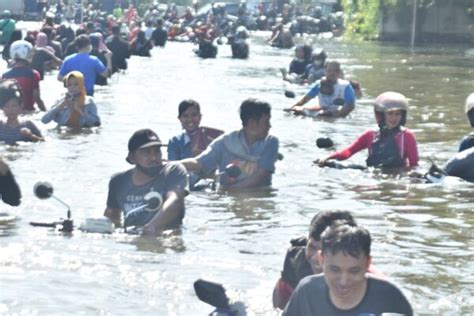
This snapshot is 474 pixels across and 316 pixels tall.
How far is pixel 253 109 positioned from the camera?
14836 mm

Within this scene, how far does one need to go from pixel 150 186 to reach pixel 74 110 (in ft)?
32.7

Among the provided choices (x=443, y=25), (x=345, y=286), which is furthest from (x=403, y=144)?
(x=443, y=25)

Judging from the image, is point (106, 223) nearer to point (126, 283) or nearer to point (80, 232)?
point (80, 232)

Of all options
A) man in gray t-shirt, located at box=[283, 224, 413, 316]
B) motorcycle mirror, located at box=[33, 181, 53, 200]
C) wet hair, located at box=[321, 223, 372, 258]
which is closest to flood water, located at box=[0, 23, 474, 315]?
motorcycle mirror, located at box=[33, 181, 53, 200]

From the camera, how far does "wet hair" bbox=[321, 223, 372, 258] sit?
280 inches

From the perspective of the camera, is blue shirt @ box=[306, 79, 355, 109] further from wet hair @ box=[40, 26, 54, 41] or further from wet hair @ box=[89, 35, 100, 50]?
wet hair @ box=[40, 26, 54, 41]

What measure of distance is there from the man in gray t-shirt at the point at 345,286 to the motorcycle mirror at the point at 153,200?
5459mm

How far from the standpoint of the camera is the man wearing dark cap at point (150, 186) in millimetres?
12664

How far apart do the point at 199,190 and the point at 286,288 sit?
24.2 ft

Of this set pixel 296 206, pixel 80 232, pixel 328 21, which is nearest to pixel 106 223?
pixel 80 232

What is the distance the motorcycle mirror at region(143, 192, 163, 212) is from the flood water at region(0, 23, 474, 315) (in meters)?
0.30

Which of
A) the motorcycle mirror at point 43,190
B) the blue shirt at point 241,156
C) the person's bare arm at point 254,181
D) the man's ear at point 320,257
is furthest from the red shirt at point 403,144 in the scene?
the man's ear at point 320,257

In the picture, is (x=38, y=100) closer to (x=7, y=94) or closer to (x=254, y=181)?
(x=7, y=94)

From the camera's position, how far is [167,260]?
12.3m
